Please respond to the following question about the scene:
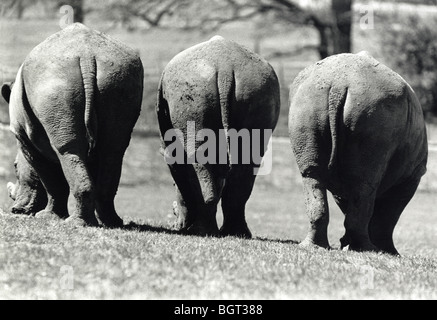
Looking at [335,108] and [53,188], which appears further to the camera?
[53,188]

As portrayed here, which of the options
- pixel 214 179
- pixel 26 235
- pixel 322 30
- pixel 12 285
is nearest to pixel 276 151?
pixel 322 30

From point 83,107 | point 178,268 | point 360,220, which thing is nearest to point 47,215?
point 83,107

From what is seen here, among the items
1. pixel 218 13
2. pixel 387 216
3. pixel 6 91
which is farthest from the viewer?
pixel 218 13

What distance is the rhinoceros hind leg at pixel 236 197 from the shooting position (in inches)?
448

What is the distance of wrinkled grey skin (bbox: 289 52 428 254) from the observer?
10.3 metres

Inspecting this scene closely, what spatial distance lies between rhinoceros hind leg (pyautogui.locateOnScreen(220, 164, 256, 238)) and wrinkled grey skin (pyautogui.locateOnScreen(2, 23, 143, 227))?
129cm

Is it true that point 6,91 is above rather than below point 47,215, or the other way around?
above

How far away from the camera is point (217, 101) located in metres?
10.8

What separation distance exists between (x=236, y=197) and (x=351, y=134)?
1812 mm

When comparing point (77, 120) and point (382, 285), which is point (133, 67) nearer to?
point (77, 120)

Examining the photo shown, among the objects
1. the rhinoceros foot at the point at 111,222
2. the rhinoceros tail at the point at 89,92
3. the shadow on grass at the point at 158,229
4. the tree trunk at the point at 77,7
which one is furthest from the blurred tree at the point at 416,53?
the rhinoceros tail at the point at 89,92

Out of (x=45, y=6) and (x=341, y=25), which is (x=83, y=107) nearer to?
(x=341, y=25)

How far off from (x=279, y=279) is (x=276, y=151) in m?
16.4

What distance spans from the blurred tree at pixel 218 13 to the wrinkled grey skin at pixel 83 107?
69.5 ft
